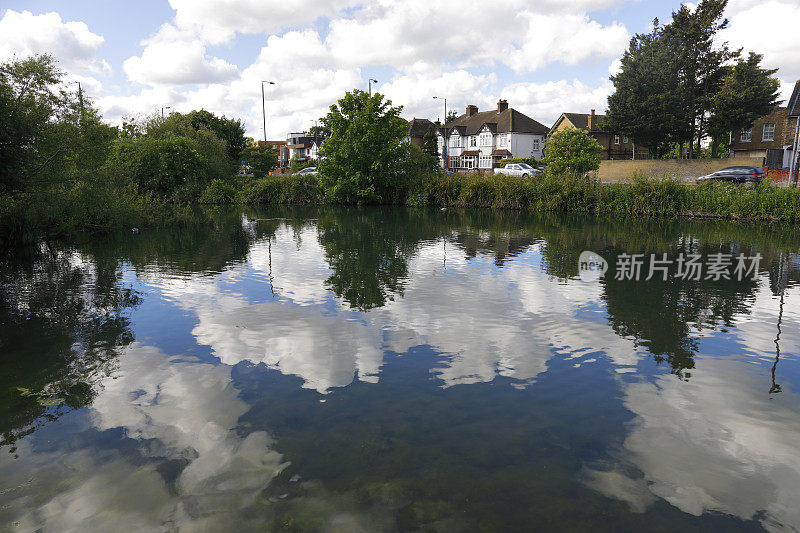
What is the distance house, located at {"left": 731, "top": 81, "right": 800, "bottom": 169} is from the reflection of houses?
87.4 meters

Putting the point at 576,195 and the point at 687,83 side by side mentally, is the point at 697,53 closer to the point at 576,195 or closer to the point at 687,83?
the point at 687,83

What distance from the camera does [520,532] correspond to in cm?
422

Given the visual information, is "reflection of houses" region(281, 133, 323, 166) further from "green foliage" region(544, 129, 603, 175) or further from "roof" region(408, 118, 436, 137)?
"green foliage" region(544, 129, 603, 175)

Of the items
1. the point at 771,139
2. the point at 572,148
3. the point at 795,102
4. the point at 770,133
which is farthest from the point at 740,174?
the point at 770,133

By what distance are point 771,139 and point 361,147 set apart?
2023 inches

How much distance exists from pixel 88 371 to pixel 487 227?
2294 cm

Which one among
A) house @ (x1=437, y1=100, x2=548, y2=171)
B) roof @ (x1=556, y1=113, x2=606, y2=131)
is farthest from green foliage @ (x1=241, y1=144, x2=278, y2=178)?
roof @ (x1=556, y1=113, x2=606, y2=131)

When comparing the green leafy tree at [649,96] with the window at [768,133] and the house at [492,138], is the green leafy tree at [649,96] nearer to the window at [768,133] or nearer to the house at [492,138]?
the window at [768,133]

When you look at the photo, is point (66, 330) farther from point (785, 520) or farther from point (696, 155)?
point (696, 155)

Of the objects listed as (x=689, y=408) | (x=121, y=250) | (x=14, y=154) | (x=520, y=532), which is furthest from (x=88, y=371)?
(x=121, y=250)

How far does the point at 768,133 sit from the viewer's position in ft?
199

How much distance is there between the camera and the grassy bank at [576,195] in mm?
29344

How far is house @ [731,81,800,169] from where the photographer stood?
54625 mm

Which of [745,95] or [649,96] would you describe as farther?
[649,96]
